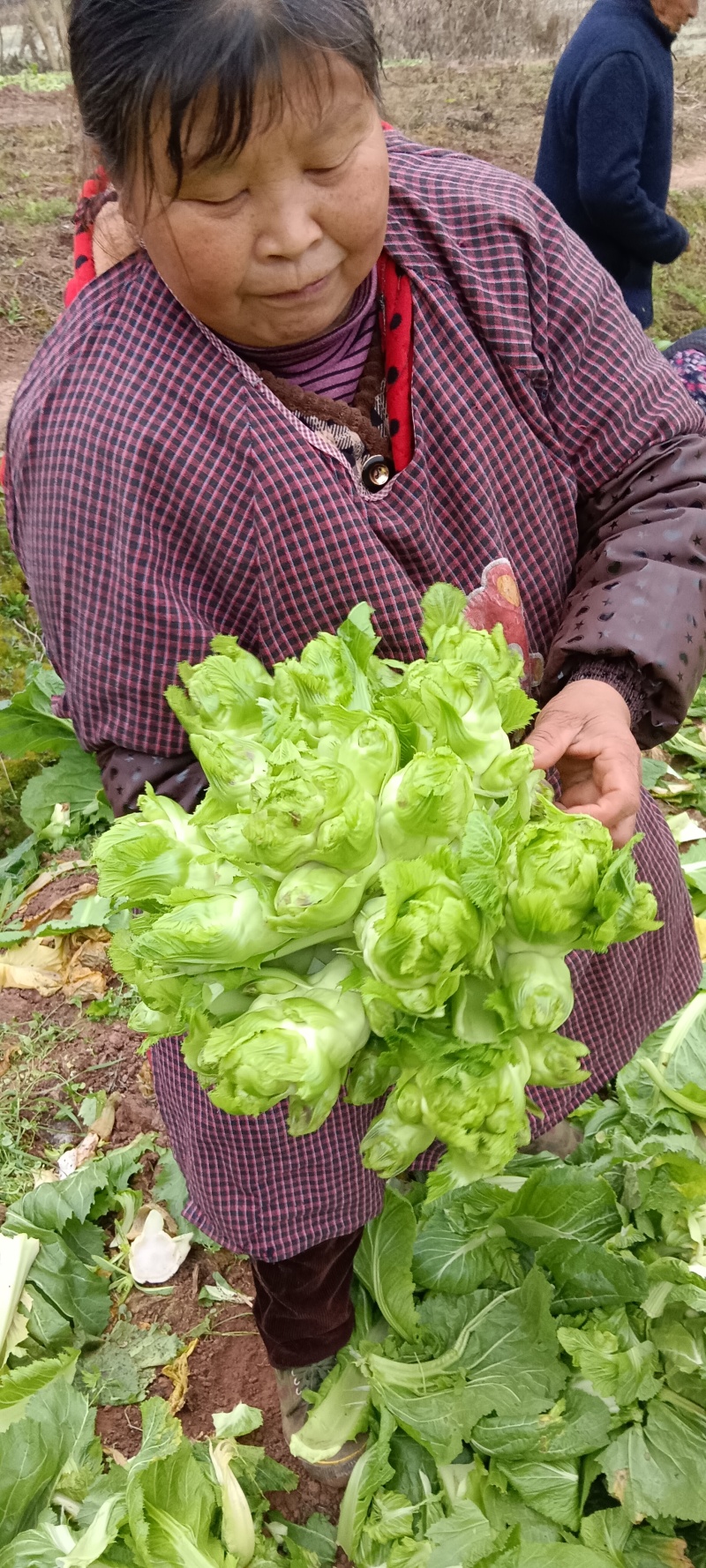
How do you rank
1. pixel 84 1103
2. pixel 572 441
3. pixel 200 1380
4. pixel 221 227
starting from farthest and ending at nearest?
pixel 84 1103, pixel 200 1380, pixel 572 441, pixel 221 227

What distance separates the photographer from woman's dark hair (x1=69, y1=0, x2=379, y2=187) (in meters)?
1.19

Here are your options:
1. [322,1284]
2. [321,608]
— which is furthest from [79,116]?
[322,1284]

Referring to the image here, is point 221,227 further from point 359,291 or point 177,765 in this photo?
point 177,765

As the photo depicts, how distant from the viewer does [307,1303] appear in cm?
205

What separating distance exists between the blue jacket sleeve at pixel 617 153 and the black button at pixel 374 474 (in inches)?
127

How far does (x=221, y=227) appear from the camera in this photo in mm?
1313

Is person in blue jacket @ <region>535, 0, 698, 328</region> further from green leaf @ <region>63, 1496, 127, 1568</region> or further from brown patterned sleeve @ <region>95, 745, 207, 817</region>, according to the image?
green leaf @ <region>63, 1496, 127, 1568</region>

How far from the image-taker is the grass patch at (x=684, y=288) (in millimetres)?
7312

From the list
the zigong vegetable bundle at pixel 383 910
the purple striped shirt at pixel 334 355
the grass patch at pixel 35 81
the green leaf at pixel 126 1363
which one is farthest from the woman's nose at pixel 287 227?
the grass patch at pixel 35 81

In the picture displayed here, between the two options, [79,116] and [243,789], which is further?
[79,116]

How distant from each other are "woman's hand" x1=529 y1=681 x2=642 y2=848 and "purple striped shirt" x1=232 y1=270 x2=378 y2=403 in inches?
22.1

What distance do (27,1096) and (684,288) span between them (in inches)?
282

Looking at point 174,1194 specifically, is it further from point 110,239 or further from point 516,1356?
point 110,239

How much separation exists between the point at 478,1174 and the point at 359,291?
122 cm
